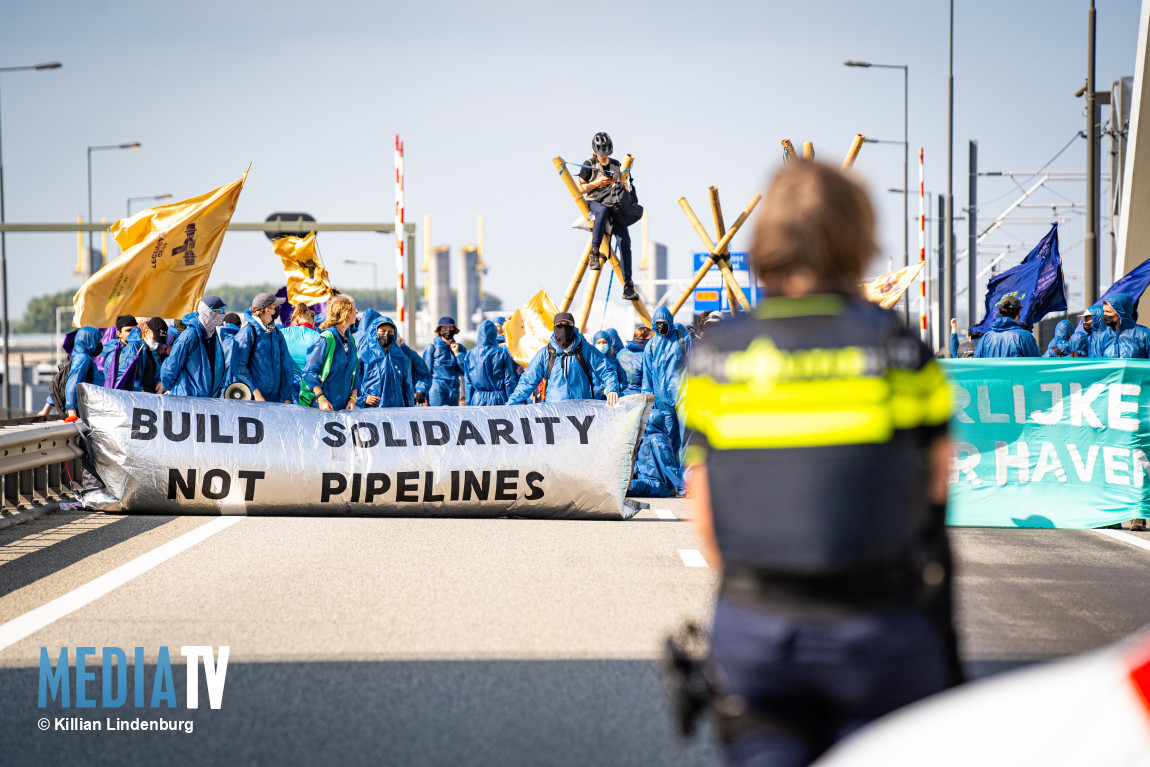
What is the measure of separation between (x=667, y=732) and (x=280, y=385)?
915cm

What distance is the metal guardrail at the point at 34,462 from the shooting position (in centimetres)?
961

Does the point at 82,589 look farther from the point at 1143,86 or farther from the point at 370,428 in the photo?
the point at 1143,86

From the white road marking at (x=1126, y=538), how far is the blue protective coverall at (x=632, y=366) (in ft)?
19.4

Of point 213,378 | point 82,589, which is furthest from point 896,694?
point 213,378

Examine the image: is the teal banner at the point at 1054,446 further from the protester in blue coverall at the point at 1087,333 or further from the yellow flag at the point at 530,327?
the yellow flag at the point at 530,327

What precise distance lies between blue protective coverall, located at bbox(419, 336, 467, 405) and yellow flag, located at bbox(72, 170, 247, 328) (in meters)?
4.79

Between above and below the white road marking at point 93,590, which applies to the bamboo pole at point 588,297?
above

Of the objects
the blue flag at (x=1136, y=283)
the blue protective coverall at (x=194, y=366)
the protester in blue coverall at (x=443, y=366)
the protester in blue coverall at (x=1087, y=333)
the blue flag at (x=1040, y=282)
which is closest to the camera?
the blue protective coverall at (x=194, y=366)

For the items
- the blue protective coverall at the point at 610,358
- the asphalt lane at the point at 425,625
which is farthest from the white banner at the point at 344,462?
the blue protective coverall at the point at 610,358

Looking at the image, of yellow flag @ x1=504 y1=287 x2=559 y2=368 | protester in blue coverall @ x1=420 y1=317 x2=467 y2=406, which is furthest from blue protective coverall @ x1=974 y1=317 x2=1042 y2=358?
yellow flag @ x1=504 y1=287 x2=559 y2=368

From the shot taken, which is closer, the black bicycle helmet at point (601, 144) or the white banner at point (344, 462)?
the white banner at point (344, 462)

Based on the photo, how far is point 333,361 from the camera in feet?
39.9

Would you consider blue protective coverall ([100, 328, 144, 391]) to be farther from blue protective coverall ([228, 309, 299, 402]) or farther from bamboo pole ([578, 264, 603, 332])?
bamboo pole ([578, 264, 603, 332])

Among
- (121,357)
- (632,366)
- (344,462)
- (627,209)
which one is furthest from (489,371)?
(344,462)
